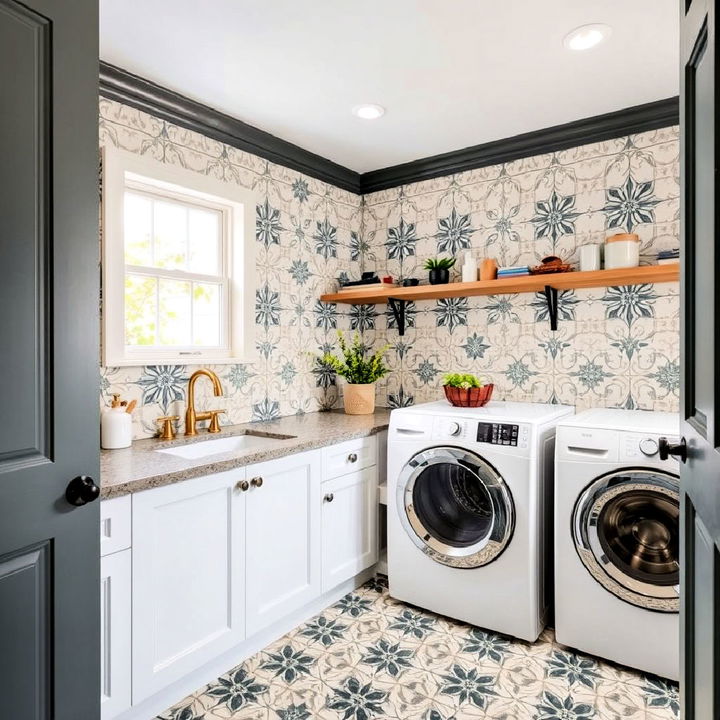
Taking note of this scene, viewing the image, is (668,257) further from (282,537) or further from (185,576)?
(185,576)

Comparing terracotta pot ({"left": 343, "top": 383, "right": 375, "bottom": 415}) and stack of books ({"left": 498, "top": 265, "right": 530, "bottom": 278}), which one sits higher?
stack of books ({"left": 498, "top": 265, "right": 530, "bottom": 278})

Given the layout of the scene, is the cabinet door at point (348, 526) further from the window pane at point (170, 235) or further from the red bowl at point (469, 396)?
the window pane at point (170, 235)

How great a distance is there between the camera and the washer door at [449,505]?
237 cm

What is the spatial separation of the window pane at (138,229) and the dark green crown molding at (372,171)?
0.40m

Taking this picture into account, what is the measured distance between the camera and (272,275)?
303cm

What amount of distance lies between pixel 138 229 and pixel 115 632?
172 cm

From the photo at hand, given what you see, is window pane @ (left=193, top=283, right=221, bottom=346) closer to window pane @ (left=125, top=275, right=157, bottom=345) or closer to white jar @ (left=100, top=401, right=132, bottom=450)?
window pane @ (left=125, top=275, right=157, bottom=345)

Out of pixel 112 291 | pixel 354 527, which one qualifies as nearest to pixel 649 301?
pixel 354 527

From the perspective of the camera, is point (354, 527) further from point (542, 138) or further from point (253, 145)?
point (542, 138)

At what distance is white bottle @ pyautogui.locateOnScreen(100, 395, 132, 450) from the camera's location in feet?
7.16

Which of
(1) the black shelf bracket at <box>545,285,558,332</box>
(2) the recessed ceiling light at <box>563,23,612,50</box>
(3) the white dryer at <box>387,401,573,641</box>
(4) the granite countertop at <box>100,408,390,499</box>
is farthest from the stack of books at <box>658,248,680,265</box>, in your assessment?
(4) the granite countertop at <box>100,408,390,499</box>

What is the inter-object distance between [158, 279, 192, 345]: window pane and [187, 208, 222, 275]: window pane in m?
0.13

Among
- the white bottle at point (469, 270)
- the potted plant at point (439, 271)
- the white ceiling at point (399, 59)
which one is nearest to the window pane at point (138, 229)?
the white ceiling at point (399, 59)

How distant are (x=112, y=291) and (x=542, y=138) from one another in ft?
7.58
